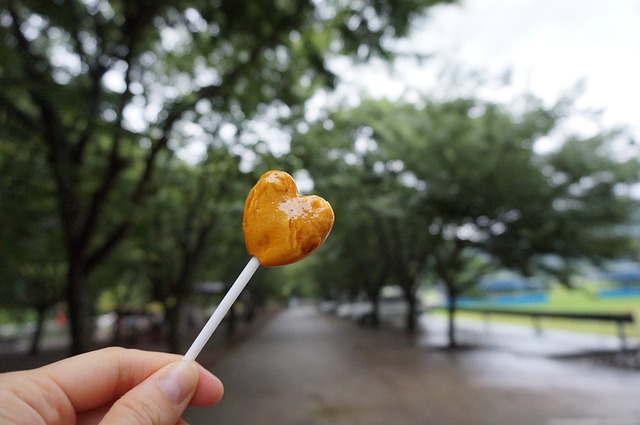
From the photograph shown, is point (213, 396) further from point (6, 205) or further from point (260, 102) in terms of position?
point (260, 102)

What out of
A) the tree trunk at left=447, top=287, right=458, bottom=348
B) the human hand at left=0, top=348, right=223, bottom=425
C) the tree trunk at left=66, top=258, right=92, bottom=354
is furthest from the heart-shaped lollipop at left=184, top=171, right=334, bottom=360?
the tree trunk at left=447, top=287, right=458, bottom=348

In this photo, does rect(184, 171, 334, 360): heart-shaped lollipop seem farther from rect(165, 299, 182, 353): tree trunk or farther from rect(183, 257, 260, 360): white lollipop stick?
rect(165, 299, 182, 353): tree trunk

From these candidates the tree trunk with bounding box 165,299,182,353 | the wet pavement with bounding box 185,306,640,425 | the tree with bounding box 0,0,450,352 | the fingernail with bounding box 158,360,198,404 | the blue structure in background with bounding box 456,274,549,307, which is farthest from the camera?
the blue structure in background with bounding box 456,274,549,307

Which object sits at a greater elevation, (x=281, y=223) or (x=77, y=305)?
(x=281, y=223)

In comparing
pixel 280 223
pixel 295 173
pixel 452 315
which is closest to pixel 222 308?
pixel 280 223

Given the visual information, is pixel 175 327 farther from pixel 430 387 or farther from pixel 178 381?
pixel 178 381
